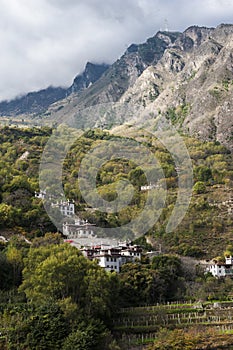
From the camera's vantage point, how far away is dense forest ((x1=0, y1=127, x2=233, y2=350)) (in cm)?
1823

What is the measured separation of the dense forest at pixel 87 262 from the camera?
18.2 metres

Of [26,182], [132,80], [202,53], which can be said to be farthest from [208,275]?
[132,80]

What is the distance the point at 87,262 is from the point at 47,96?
6731 inches

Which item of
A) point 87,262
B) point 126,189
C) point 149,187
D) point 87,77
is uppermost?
point 87,77

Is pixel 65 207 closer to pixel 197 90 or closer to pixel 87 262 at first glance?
pixel 87 262

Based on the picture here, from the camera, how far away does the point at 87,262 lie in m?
22.4

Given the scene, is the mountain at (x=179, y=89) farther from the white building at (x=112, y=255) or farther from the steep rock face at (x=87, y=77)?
the white building at (x=112, y=255)

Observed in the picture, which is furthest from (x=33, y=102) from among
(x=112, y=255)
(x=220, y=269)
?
(x=112, y=255)

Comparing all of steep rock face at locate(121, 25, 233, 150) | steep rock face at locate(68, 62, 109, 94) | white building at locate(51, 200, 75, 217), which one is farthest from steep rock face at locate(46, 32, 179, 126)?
white building at locate(51, 200, 75, 217)

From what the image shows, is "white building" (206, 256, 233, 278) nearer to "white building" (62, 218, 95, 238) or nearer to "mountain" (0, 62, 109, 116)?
"white building" (62, 218, 95, 238)

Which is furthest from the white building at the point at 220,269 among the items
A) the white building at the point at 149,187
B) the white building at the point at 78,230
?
the white building at the point at 149,187

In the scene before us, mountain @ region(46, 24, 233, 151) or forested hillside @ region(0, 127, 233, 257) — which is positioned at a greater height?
mountain @ region(46, 24, 233, 151)

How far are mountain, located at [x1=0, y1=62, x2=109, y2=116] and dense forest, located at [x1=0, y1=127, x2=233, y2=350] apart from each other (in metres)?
121

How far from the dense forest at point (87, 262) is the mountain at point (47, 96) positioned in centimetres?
12061
